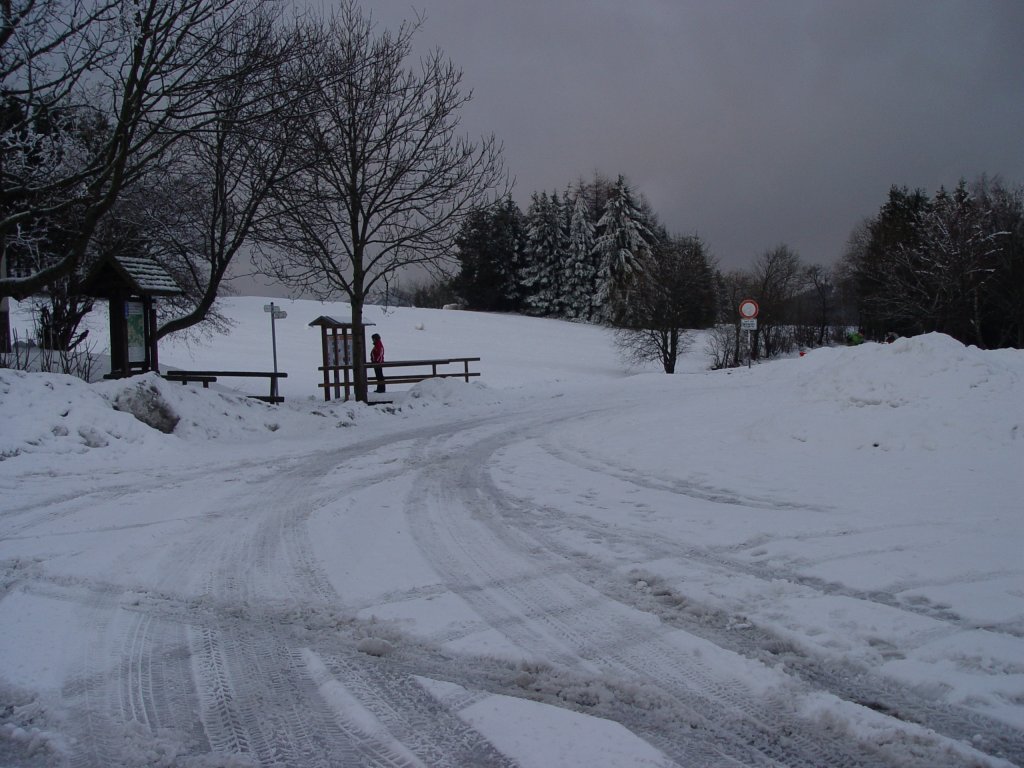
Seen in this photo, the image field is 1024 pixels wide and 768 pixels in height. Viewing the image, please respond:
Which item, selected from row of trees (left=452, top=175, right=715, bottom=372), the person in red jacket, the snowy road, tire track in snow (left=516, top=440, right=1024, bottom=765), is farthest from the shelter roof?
row of trees (left=452, top=175, right=715, bottom=372)

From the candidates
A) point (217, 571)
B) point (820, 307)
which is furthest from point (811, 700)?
point (820, 307)

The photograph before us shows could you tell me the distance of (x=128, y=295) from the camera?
46.4ft

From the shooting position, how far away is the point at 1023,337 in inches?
1442

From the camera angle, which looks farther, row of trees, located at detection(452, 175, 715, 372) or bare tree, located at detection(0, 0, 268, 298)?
row of trees, located at detection(452, 175, 715, 372)

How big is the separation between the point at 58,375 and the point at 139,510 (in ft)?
19.7

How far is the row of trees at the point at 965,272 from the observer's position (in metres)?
35.8

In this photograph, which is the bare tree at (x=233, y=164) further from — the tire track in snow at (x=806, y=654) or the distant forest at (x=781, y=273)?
the tire track in snow at (x=806, y=654)

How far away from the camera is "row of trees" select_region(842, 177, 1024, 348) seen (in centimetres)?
3575

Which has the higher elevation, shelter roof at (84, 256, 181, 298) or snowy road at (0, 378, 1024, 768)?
shelter roof at (84, 256, 181, 298)

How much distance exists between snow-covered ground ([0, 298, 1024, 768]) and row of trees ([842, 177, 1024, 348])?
29.6 m

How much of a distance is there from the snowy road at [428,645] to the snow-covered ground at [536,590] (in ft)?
0.07

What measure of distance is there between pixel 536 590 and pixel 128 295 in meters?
12.6

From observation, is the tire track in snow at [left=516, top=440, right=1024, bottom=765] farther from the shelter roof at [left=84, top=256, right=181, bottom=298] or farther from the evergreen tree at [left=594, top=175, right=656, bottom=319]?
the evergreen tree at [left=594, top=175, right=656, bottom=319]

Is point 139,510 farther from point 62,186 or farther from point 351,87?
point 351,87
